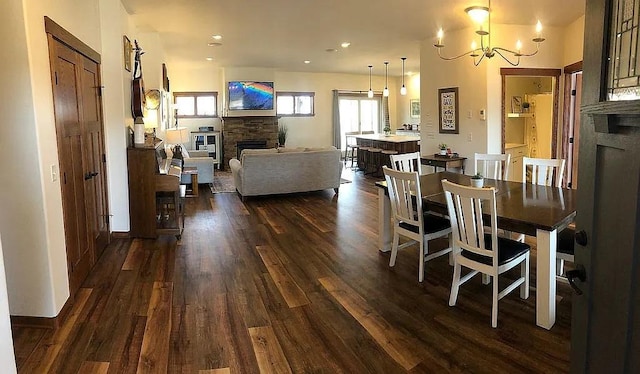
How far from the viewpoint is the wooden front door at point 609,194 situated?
103 centimetres

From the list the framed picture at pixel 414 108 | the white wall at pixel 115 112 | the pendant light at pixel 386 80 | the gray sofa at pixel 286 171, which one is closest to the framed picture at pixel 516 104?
the gray sofa at pixel 286 171

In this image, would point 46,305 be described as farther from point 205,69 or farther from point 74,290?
point 205,69

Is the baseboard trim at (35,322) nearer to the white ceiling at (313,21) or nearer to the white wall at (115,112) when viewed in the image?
the white wall at (115,112)

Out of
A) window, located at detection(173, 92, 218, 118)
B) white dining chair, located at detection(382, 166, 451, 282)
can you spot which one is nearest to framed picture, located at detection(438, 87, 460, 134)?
white dining chair, located at detection(382, 166, 451, 282)

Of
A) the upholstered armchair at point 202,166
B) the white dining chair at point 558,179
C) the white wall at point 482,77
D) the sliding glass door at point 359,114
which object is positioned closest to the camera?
the white dining chair at point 558,179

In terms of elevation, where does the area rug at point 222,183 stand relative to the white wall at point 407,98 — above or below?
below

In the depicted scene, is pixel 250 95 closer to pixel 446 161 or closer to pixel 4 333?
pixel 446 161

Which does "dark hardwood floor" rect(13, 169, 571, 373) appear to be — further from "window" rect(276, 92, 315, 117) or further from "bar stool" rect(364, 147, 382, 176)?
"window" rect(276, 92, 315, 117)

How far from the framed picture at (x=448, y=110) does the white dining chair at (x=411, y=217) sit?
3214 millimetres

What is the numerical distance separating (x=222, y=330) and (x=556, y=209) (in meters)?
2.40

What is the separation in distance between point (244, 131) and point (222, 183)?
272 centimetres

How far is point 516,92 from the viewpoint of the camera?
7.91 m

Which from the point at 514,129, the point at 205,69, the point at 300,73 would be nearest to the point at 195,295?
the point at 514,129

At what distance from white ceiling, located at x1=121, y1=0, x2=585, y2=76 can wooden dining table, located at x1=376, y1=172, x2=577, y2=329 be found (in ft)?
8.28
